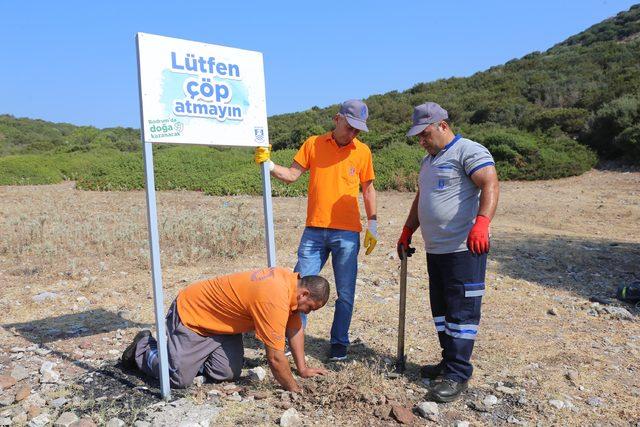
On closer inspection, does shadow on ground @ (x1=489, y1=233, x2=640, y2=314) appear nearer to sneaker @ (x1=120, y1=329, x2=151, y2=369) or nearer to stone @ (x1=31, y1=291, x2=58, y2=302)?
sneaker @ (x1=120, y1=329, x2=151, y2=369)

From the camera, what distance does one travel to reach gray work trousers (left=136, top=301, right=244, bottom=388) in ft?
11.6

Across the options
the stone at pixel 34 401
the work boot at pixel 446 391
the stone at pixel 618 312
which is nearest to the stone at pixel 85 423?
the stone at pixel 34 401

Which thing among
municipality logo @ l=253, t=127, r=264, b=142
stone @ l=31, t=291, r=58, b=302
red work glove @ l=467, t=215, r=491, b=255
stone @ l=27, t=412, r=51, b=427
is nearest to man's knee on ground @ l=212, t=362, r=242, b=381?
stone @ l=27, t=412, r=51, b=427

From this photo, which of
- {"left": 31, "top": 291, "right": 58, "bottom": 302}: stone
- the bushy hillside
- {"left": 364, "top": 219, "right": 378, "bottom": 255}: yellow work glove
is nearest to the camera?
{"left": 364, "top": 219, "right": 378, "bottom": 255}: yellow work glove

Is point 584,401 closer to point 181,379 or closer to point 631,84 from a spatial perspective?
point 181,379

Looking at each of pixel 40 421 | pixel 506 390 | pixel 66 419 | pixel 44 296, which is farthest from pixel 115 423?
pixel 44 296

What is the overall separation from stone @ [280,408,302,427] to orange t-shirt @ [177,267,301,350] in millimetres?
354

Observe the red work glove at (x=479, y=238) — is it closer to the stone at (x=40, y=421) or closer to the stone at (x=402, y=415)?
the stone at (x=402, y=415)

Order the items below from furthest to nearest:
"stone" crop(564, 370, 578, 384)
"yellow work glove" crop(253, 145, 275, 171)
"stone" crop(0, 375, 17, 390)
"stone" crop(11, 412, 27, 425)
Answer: "yellow work glove" crop(253, 145, 275, 171), "stone" crop(564, 370, 578, 384), "stone" crop(0, 375, 17, 390), "stone" crop(11, 412, 27, 425)

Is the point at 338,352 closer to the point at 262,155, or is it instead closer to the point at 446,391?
the point at 446,391

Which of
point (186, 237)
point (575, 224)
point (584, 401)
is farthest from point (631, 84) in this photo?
point (584, 401)

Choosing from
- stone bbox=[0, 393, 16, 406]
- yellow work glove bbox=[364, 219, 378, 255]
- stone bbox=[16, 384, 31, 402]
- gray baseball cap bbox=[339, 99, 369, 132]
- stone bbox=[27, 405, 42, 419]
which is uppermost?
gray baseball cap bbox=[339, 99, 369, 132]

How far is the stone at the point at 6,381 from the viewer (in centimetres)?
354

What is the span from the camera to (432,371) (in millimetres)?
3844
